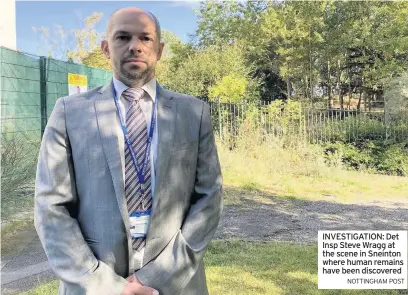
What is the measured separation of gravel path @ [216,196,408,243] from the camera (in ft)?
15.4

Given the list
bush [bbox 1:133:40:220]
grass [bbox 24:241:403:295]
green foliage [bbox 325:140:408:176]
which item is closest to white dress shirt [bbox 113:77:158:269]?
grass [bbox 24:241:403:295]

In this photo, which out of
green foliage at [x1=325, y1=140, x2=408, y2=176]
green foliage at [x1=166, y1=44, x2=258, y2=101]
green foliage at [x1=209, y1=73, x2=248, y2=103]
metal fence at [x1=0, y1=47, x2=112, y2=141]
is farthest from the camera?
green foliage at [x1=166, y1=44, x2=258, y2=101]

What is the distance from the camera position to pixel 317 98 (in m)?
14.3

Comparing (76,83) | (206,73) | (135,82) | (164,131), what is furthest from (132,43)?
(206,73)

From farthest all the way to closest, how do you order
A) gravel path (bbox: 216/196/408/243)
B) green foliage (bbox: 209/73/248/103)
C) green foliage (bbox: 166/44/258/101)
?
green foliage (bbox: 166/44/258/101)
green foliage (bbox: 209/73/248/103)
gravel path (bbox: 216/196/408/243)

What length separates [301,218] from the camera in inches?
211

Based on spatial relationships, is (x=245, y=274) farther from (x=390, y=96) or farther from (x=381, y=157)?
(x=390, y=96)

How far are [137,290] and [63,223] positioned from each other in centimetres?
27

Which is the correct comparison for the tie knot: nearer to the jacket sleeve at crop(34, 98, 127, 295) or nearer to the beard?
the beard

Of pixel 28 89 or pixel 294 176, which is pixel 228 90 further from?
pixel 28 89

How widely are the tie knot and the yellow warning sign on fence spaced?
14.4ft

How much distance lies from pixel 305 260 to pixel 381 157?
6.48 meters

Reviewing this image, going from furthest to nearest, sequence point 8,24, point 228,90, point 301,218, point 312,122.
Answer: point 228,90 < point 312,122 < point 301,218 < point 8,24

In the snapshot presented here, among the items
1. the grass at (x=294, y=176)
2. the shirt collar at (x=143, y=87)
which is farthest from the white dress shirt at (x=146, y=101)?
the grass at (x=294, y=176)
